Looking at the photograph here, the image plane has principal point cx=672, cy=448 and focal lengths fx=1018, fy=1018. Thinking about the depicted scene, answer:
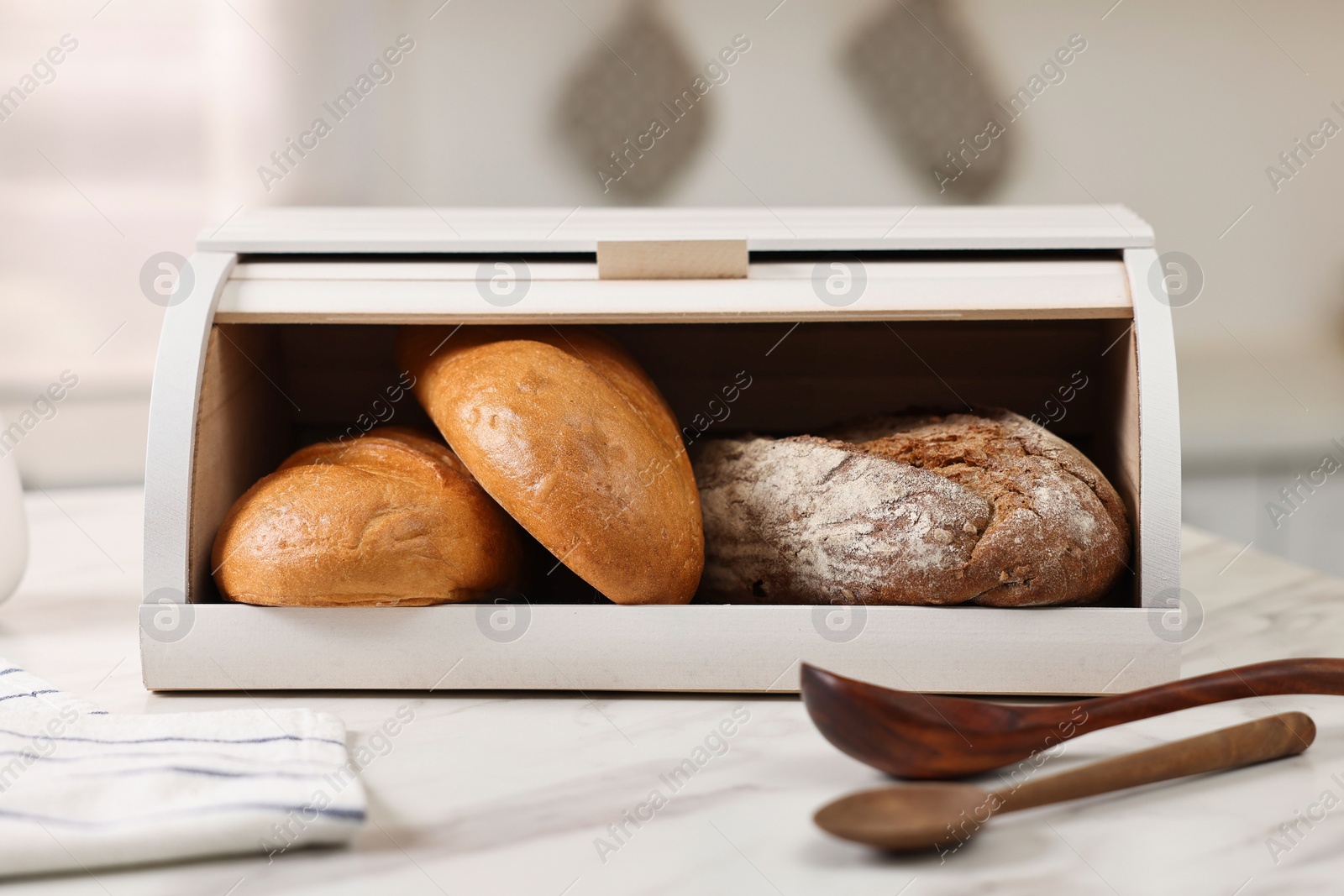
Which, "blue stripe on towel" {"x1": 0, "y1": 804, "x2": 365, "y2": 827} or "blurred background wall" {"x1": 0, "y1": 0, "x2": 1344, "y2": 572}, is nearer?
"blue stripe on towel" {"x1": 0, "y1": 804, "x2": 365, "y2": 827}

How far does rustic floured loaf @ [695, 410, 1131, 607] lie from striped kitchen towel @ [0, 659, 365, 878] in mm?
392

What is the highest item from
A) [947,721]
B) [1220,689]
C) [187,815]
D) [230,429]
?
[230,429]

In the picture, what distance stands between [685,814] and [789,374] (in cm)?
70

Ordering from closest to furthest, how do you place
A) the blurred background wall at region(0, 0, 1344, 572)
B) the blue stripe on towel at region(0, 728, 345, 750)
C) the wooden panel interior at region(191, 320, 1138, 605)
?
the blue stripe on towel at region(0, 728, 345, 750) → the wooden panel interior at region(191, 320, 1138, 605) → the blurred background wall at region(0, 0, 1344, 572)

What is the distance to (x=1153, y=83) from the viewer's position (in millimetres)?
1416

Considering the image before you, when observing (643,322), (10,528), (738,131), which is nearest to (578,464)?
(643,322)

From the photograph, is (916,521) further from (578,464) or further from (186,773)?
(186,773)

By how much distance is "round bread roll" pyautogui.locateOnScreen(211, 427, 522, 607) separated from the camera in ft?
2.71

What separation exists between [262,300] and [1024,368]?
2.83ft

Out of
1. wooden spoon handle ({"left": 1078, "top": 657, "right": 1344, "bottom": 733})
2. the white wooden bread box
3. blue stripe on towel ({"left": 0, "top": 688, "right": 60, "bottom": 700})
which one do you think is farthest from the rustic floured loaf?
blue stripe on towel ({"left": 0, "top": 688, "right": 60, "bottom": 700})

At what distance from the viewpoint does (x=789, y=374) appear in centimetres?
127

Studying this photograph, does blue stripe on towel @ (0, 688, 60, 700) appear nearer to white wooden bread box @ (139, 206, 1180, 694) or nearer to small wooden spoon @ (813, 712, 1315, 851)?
white wooden bread box @ (139, 206, 1180, 694)

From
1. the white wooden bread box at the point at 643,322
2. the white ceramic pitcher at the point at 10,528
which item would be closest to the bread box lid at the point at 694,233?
the white wooden bread box at the point at 643,322

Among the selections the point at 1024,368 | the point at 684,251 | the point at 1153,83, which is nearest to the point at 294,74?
the point at 684,251
